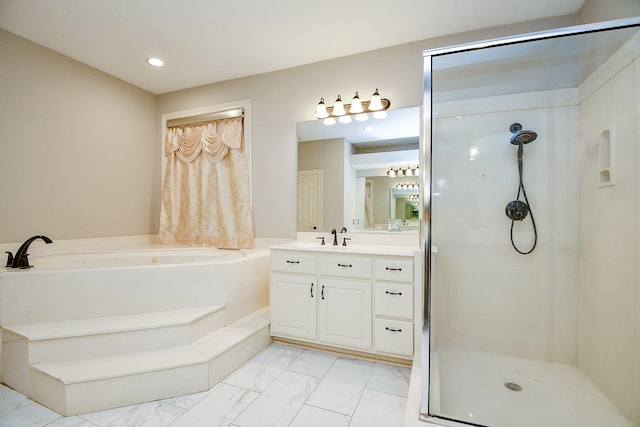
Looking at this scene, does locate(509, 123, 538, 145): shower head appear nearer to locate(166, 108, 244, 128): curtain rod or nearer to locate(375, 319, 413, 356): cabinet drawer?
locate(375, 319, 413, 356): cabinet drawer

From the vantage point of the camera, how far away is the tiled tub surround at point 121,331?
1.59 meters

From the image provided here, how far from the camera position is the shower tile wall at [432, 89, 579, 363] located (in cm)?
185

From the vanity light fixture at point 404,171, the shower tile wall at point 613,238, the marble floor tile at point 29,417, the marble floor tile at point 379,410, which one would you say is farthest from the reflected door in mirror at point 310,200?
the marble floor tile at point 29,417

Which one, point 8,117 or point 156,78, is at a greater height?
point 156,78

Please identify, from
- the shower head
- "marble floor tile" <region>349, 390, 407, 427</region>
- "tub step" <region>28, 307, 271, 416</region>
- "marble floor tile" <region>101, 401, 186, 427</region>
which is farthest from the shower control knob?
"marble floor tile" <region>101, 401, 186, 427</region>

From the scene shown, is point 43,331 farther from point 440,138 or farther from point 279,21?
point 440,138

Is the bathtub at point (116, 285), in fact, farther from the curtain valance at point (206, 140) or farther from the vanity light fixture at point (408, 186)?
the vanity light fixture at point (408, 186)

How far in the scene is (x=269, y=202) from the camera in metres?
2.91

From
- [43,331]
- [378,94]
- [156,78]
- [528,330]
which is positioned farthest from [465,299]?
[156,78]

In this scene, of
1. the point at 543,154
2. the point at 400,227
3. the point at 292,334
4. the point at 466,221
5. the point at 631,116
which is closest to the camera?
the point at 631,116

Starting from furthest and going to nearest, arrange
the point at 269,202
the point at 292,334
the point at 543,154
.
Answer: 1. the point at 269,202
2. the point at 292,334
3. the point at 543,154

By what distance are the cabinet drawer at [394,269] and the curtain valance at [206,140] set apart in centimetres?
190

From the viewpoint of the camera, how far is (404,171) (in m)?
2.38

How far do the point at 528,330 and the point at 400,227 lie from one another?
→ 3.65ft
